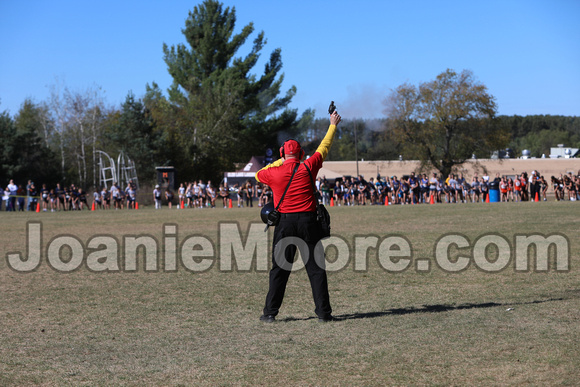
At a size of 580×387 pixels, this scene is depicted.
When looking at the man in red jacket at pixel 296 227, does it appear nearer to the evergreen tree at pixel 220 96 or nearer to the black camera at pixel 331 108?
the black camera at pixel 331 108

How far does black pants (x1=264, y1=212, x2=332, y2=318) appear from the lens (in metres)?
7.16

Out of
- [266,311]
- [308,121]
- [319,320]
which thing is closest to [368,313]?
[319,320]

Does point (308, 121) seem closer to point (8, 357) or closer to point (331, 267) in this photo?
point (331, 267)

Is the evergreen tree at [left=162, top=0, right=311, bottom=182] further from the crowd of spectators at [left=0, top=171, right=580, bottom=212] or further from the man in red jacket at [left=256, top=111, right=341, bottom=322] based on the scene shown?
the man in red jacket at [left=256, top=111, right=341, bottom=322]

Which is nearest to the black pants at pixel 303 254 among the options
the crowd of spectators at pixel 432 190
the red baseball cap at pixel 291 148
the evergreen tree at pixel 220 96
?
the red baseball cap at pixel 291 148

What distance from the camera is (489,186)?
4000 centimetres

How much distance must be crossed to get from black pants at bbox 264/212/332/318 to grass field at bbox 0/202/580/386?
290mm

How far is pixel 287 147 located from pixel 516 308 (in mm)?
3270

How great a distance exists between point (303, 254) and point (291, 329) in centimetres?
83

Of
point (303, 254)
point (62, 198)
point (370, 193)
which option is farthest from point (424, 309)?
point (62, 198)

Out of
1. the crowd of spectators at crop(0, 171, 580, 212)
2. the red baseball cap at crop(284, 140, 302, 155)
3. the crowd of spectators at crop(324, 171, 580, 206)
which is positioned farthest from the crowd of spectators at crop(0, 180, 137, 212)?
the red baseball cap at crop(284, 140, 302, 155)

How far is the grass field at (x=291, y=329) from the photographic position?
5.22 meters

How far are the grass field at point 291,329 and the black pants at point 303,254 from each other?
0.29 meters

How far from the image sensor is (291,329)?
692 cm
